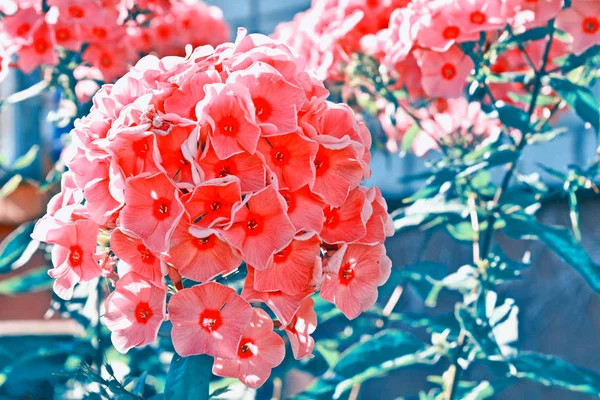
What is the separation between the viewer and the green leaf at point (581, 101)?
96 centimetres

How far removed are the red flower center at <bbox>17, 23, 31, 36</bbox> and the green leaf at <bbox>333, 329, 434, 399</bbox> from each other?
797 millimetres

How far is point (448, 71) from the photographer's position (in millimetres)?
1023

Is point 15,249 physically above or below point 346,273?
below

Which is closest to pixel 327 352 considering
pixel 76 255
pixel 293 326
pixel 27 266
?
pixel 293 326

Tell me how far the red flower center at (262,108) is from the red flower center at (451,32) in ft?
1.40

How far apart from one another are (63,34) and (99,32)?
7 centimetres

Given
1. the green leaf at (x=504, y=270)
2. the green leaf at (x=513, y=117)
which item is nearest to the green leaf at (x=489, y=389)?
the green leaf at (x=504, y=270)

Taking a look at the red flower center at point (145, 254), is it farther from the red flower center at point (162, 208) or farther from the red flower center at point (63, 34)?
the red flower center at point (63, 34)

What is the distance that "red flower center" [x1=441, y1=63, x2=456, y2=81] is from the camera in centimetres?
102

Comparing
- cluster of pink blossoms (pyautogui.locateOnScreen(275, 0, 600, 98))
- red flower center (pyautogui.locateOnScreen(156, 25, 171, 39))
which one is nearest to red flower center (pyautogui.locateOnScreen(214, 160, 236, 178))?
cluster of pink blossoms (pyautogui.locateOnScreen(275, 0, 600, 98))

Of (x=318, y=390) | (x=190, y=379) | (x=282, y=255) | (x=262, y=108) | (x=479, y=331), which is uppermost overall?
(x=262, y=108)

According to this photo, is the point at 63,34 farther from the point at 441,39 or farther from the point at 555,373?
the point at 555,373

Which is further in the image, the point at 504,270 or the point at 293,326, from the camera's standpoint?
the point at 504,270

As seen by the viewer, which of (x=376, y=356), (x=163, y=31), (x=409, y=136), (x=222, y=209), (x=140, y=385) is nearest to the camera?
(x=222, y=209)
